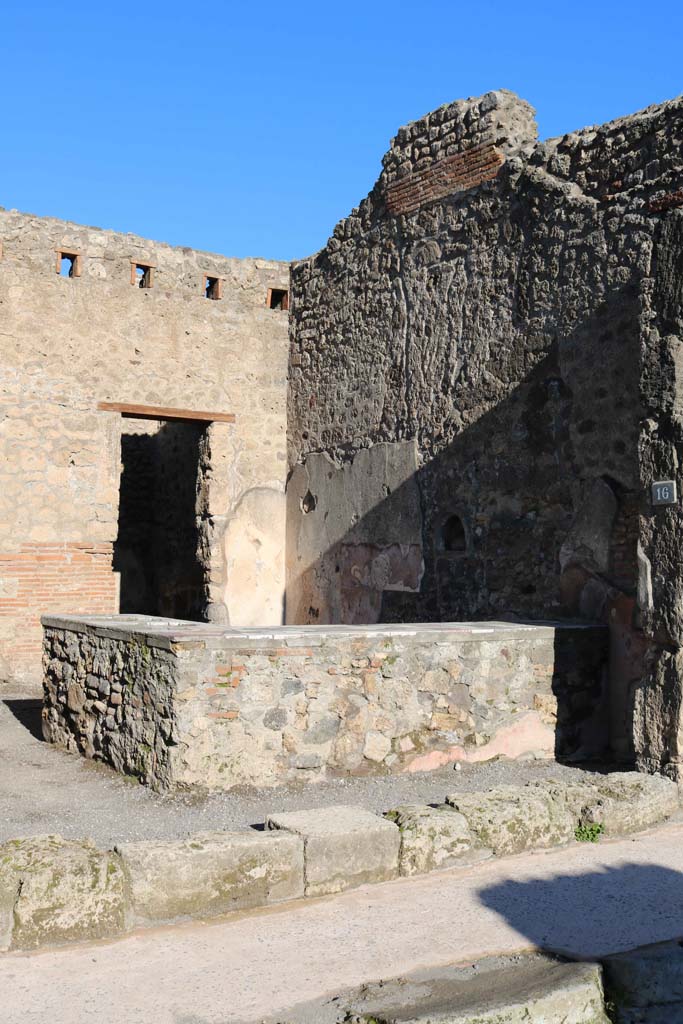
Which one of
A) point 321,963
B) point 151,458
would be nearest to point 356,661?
point 321,963

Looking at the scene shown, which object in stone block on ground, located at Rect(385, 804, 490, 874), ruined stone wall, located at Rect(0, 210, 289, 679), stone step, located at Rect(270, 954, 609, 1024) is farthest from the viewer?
ruined stone wall, located at Rect(0, 210, 289, 679)

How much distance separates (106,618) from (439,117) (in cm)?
476

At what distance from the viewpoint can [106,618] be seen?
6465 mm

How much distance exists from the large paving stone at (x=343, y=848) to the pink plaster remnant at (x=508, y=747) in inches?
64.2

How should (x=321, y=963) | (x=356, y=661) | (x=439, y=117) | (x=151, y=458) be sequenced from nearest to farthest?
(x=321, y=963) < (x=356, y=661) < (x=439, y=117) < (x=151, y=458)

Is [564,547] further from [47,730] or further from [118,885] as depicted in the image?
[118,885]

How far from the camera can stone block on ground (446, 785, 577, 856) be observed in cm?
409

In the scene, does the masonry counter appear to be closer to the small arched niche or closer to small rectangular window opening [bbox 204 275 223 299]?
the small arched niche

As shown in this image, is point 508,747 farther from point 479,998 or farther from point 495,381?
point 479,998

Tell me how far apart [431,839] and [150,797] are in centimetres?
160

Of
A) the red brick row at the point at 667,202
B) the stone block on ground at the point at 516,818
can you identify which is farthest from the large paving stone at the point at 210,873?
the red brick row at the point at 667,202

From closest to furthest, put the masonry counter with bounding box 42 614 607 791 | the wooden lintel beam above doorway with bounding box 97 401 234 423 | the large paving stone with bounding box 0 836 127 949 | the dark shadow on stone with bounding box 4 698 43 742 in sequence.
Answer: the large paving stone with bounding box 0 836 127 949 < the masonry counter with bounding box 42 614 607 791 < the dark shadow on stone with bounding box 4 698 43 742 < the wooden lintel beam above doorway with bounding box 97 401 234 423

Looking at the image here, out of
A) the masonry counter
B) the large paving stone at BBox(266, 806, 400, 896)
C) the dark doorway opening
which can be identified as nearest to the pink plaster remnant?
the masonry counter

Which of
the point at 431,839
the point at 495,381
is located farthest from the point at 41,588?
the point at 431,839
